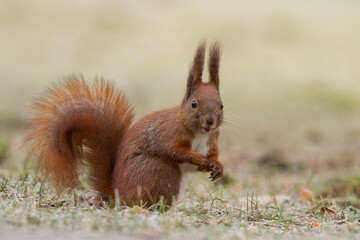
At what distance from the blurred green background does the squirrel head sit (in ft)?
7.00

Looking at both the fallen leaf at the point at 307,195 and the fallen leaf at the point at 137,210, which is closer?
the fallen leaf at the point at 137,210

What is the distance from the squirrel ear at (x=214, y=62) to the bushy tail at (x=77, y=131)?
0.58 m

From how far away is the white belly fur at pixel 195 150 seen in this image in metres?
3.21

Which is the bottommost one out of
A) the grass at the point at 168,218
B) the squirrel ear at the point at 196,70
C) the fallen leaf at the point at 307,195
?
the fallen leaf at the point at 307,195

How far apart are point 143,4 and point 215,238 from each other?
1032 centimetres

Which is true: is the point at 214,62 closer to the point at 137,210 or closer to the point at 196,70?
the point at 196,70

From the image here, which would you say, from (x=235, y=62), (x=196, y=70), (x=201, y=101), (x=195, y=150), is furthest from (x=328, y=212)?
(x=235, y=62)

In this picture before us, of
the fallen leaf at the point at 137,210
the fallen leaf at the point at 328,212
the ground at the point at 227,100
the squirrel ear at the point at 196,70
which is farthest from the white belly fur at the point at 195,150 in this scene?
the fallen leaf at the point at 328,212

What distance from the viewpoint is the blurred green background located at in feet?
21.3

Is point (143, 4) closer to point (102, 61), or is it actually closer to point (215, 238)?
point (102, 61)

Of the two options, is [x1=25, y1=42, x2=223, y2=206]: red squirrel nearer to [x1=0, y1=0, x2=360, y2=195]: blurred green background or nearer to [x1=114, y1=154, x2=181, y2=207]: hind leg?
[x1=114, y1=154, x2=181, y2=207]: hind leg

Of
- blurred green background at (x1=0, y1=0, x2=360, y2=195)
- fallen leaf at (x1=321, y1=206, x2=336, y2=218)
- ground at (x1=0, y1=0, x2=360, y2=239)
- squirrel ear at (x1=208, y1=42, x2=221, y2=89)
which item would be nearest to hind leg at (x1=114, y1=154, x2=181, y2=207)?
ground at (x1=0, y1=0, x2=360, y2=239)

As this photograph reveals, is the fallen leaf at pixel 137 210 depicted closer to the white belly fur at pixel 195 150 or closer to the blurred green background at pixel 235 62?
the white belly fur at pixel 195 150

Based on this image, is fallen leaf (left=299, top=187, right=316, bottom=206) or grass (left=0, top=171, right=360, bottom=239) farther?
fallen leaf (left=299, top=187, right=316, bottom=206)
